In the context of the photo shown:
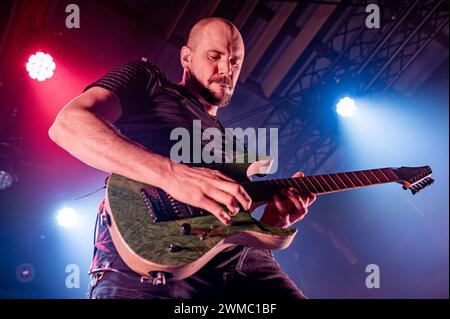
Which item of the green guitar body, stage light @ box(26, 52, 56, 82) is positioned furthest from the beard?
stage light @ box(26, 52, 56, 82)

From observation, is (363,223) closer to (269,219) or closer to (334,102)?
(334,102)

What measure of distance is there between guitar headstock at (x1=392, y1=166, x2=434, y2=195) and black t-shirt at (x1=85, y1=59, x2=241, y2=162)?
4.50 feet

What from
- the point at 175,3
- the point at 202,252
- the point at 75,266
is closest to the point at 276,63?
the point at 175,3

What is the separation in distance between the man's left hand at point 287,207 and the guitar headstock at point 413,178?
2.80 ft

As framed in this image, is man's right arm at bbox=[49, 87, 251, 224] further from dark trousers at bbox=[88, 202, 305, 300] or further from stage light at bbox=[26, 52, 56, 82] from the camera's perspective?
stage light at bbox=[26, 52, 56, 82]

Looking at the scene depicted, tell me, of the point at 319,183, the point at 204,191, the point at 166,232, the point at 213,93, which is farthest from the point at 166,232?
the point at 213,93

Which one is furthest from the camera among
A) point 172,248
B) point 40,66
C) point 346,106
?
point 346,106

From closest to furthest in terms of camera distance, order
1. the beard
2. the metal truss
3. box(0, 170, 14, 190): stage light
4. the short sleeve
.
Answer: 1. the short sleeve
2. the beard
3. box(0, 170, 14, 190): stage light
4. the metal truss

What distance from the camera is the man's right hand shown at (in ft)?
6.17

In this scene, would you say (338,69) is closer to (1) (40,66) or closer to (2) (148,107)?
(1) (40,66)

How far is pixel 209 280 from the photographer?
79.2 inches

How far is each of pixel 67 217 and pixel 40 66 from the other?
2.14 m
